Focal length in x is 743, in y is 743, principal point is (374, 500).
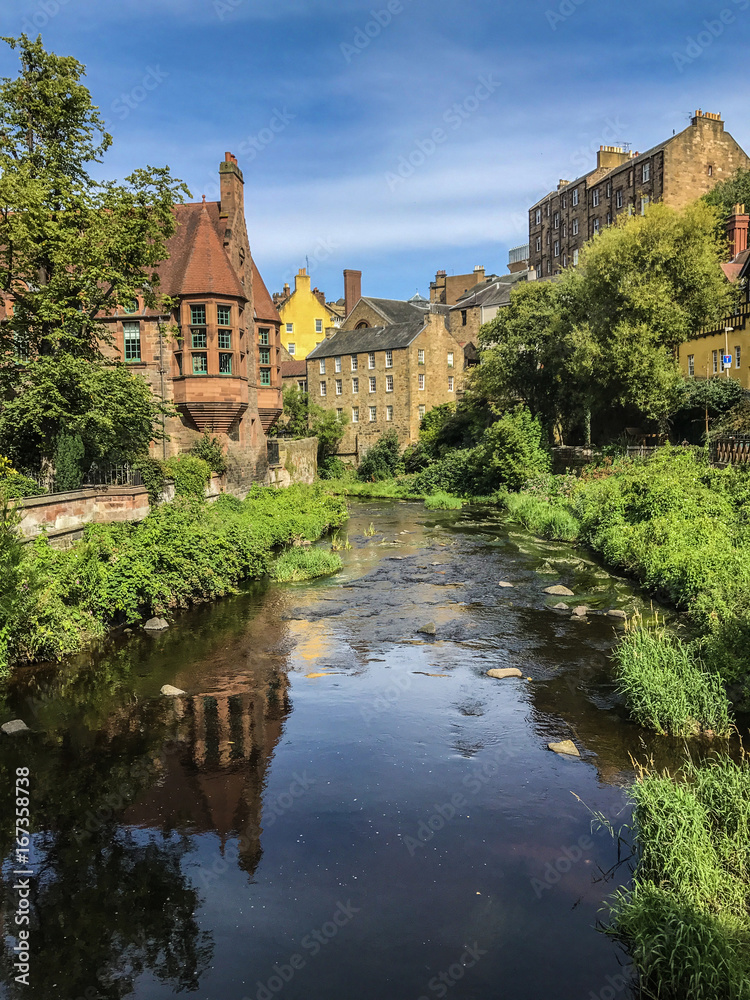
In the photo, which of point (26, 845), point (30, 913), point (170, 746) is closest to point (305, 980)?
point (30, 913)

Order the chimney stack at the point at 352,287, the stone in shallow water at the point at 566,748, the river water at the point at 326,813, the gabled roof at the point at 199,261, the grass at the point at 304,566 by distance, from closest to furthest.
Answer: the river water at the point at 326,813 → the stone in shallow water at the point at 566,748 → the grass at the point at 304,566 → the gabled roof at the point at 199,261 → the chimney stack at the point at 352,287

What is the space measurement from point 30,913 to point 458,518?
30284 mm

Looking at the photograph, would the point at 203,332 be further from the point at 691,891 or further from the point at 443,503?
the point at 691,891

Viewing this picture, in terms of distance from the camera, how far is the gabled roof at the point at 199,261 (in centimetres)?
2989

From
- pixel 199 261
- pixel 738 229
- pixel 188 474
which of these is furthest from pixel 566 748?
pixel 738 229

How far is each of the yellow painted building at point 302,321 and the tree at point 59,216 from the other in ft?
177

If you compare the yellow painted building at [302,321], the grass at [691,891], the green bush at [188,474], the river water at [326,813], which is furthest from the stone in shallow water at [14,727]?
the yellow painted building at [302,321]

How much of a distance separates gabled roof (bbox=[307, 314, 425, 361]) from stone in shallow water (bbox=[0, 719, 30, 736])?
4882 cm

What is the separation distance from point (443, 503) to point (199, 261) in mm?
19046

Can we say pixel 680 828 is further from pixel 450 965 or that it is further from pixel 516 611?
pixel 516 611

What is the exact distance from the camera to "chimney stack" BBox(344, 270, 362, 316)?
229 feet

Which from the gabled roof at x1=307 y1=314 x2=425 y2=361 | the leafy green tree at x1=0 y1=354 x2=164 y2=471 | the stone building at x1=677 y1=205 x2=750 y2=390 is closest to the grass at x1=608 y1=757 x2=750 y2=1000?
the leafy green tree at x1=0 y1=354 x2=164 y2=471

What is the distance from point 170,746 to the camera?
11570 mm

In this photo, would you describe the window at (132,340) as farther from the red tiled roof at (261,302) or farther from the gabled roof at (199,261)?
the red tiled roof at (261,302)
